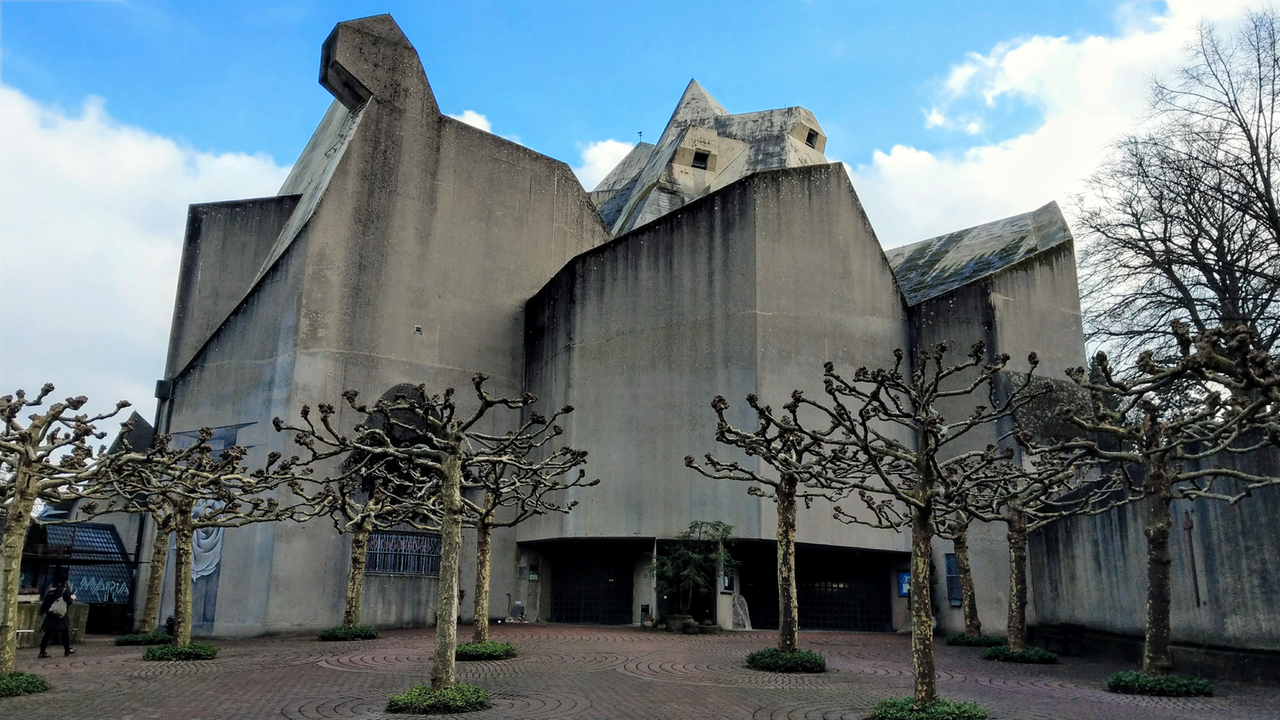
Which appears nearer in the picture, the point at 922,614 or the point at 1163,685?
the point at 922,614

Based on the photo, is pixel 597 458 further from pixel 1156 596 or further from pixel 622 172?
pixel 622 172

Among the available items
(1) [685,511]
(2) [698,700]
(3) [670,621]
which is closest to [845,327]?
(1) [685,511]

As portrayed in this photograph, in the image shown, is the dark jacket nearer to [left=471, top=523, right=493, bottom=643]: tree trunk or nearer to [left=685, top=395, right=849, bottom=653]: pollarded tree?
[left=471, top=523, right=493, bottom=643]: tree trunk

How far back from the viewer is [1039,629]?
2070cm

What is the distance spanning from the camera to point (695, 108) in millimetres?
49875

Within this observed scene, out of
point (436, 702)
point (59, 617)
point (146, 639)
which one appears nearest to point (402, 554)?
point (146, 639)

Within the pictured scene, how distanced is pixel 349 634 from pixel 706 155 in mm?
29329

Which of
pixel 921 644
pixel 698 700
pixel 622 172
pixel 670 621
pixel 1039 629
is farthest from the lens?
pixel 622 172

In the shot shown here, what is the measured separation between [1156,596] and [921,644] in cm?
512

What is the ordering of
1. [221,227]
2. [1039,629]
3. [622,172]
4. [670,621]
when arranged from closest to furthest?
[1039,629], [670,621], [221,227], [622,172]

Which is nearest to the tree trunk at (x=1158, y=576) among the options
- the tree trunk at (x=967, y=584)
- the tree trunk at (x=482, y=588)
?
the tree trunk at (x=967, y=584)

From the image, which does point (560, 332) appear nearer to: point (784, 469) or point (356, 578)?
point (356, 578)

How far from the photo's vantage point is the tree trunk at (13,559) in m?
12.8

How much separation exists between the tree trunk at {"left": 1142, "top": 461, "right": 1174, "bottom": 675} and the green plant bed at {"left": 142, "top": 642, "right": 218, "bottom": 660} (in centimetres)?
1633
